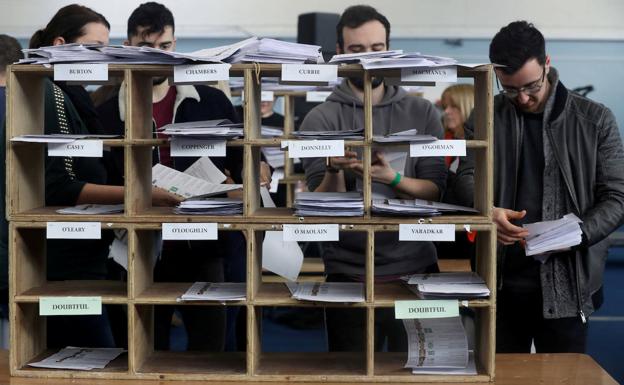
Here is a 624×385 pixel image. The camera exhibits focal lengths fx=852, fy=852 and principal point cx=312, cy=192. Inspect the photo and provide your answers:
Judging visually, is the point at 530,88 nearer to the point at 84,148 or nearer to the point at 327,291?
the point at 327,291

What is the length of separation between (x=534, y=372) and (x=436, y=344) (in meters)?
0.28

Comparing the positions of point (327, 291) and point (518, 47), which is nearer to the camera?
point (327, 291)

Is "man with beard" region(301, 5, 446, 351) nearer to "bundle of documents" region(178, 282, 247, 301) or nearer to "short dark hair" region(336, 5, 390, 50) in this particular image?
"short dark hair" region(336, 5, 390, 50)

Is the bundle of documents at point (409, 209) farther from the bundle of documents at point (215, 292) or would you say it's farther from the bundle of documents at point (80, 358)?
the bundle of documents at point (80, 358)

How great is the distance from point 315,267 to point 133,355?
2.99 meters

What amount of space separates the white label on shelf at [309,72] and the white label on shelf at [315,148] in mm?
157

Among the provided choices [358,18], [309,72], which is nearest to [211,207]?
[309,72]

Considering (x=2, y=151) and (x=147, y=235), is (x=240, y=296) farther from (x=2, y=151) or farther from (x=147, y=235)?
(x=2, y=151)

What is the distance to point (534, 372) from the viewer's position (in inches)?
91.7

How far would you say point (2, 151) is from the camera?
2.41 meters

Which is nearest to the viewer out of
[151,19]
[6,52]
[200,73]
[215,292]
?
[200,73]

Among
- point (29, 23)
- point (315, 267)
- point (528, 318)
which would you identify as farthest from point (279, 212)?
point (29, 23)

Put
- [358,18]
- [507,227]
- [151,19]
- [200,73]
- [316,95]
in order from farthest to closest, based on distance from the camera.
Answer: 1. [316,95]
2. [151,19]
3. [358,18]
4. [507,227]
5. [200,73]

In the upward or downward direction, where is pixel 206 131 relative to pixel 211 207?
upward
